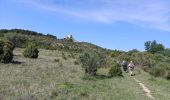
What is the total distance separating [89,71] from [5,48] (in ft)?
28.5

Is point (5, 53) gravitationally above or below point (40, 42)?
below

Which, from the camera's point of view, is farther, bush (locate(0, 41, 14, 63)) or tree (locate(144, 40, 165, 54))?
tree (locate(144, 40, 165, 54))

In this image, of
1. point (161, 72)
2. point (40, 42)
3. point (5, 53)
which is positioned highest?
point (40, 42)

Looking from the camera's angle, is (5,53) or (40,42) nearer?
(5,53)

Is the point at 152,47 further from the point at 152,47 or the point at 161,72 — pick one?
the point at 161,72

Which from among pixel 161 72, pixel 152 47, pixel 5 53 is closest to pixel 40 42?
pixel 152 47

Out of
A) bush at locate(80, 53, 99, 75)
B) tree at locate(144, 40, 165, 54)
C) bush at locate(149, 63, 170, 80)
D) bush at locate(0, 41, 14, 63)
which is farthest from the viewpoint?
tree at locate(144, 40, 165, 54)

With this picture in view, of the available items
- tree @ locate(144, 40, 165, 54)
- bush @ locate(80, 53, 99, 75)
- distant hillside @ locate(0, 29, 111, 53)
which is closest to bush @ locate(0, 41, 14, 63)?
bush @ locate(80, 53, 99, 75)

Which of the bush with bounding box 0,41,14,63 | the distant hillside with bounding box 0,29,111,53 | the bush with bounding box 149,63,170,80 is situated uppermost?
the distant hillside with bounding box 0,29,111,53

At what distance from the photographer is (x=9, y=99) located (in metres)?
17.0

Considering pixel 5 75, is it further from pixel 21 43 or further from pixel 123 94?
pixel 21 43

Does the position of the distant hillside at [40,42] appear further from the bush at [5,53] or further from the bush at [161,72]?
the bush at [5,53]

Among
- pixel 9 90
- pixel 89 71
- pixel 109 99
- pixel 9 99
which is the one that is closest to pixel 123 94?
pixel 109 99

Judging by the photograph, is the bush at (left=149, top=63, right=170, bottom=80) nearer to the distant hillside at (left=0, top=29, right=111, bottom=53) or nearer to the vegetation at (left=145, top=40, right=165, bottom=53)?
the distant hillside at (left=0, top=29, right=111, bottom=53)
